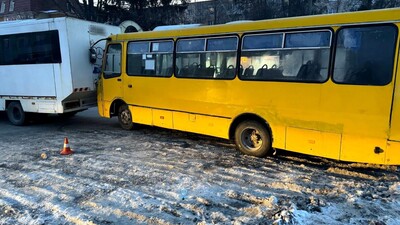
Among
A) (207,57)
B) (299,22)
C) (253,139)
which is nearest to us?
(299,22)

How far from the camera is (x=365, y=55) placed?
5168 mm

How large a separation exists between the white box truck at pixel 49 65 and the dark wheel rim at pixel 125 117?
56.4 inches

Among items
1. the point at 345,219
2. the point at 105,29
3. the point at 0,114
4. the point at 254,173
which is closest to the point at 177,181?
the point at 254,173

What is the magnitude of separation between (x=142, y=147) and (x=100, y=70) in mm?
3592

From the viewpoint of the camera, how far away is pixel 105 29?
33.7ft

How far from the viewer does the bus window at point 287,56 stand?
18.5 ft

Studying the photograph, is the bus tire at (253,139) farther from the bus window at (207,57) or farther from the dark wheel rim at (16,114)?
the dark wheel rim at (16,114)

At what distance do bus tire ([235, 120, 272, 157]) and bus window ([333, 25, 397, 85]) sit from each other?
1.73m

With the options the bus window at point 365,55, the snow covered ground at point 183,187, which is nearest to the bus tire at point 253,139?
the snow covered ground at point 183,187

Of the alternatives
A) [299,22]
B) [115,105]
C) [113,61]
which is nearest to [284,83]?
[299,22]

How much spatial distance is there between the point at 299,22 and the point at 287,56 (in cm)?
64

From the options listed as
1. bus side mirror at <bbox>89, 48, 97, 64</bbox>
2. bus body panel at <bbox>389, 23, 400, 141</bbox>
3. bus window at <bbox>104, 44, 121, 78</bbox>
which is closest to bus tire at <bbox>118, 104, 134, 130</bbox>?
bus window at <bbox>104, 44, 121, 78</bbox>

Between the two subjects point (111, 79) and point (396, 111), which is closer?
point (396, 111)

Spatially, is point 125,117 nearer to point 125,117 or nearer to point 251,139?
point 125,117
